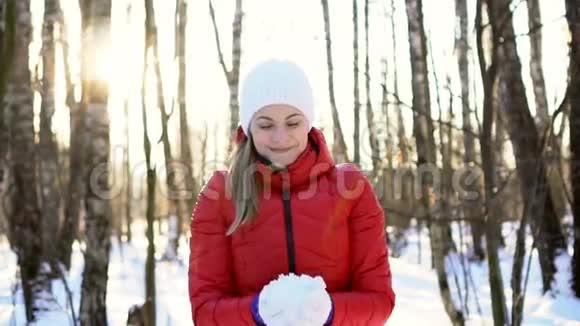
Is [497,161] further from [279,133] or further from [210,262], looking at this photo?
[210,262]

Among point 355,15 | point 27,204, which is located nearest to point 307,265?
point 27,204

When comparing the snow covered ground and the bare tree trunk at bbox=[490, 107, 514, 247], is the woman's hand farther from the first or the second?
the snow covered ground

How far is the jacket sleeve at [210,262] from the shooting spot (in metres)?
1.64

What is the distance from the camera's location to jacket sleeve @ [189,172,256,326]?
5.38 feet

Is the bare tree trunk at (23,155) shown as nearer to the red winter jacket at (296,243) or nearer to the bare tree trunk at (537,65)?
the red winter jacket at (296,243)

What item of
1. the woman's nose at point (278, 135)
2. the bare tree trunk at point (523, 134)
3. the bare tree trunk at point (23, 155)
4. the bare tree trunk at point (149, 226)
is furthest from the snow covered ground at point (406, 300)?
the woman's nose at point (278, 135)

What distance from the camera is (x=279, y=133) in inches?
67.9

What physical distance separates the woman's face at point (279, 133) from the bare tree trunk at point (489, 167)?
120 cm

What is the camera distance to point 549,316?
6578mm

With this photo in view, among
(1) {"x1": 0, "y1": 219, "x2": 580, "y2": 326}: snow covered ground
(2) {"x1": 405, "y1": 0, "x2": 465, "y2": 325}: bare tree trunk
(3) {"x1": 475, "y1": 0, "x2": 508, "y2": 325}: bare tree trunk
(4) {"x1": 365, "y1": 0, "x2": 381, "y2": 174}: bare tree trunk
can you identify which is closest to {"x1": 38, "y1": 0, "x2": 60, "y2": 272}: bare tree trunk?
(1) {"x1": 0, "y1": 219, "x2": 580, "y2": 326}: snow covered ground

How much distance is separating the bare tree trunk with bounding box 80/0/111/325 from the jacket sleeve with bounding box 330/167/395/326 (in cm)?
370

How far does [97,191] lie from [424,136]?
2.63m

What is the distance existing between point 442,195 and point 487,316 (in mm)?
1551

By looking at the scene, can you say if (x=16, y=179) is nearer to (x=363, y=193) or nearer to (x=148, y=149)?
(x=148, y=149)
